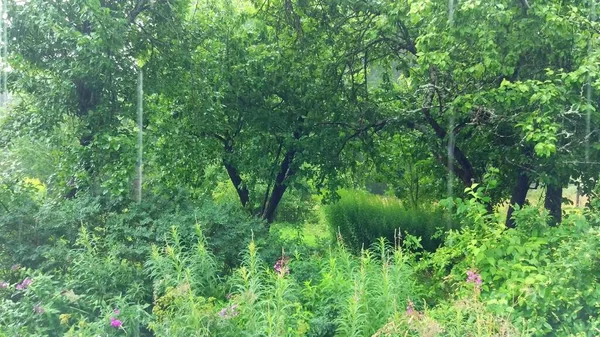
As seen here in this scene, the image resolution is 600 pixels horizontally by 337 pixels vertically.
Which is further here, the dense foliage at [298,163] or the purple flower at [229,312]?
the dense foliage at [298,163]

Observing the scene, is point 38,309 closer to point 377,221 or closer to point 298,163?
point 298,163

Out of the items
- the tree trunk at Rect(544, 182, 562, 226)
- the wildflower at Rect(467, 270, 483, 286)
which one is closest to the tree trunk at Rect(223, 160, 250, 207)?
the tree trunk at Rect(544, 182, 562, 226)

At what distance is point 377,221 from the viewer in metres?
9.67

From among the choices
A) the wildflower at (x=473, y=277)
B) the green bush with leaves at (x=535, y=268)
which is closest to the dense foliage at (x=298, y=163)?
the green bush with leaves at (x=535, y=268)

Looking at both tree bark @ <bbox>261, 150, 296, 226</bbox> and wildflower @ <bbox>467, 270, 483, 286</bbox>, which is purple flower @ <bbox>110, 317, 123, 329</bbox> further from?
tree bark @ <bbox>261, 150, 296, 226</bbox>

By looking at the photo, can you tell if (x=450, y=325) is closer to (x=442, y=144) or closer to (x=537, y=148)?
(x=537, y=148)

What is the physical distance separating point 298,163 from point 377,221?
2.09 meters

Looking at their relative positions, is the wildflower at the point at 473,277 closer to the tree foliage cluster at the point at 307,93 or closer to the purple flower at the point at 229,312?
the tree foliage cluster at the point at 307,93

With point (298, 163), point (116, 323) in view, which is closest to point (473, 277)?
point (116, 323)

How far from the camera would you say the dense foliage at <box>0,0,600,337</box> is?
429 centimetres

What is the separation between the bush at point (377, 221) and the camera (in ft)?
30.8

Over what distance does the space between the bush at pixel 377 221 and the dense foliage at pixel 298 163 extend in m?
0.04

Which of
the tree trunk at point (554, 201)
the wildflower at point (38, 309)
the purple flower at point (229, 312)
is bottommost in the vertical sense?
the tree trunk at point (554, 201)

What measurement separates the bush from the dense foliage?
44 millimetres
